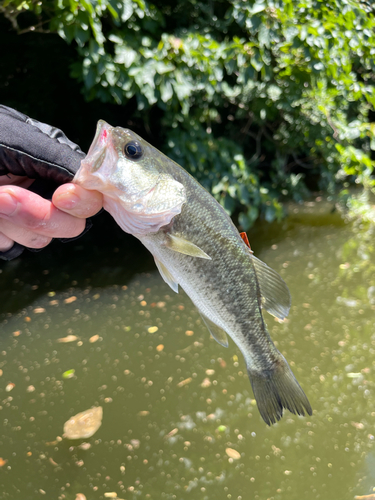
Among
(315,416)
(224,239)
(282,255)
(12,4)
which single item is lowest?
(282,255)

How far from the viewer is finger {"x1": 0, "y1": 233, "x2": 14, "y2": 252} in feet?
6.16

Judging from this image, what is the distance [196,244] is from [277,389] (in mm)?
701

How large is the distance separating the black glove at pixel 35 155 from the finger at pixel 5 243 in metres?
0.27

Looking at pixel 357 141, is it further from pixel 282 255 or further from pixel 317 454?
pixel 317 454

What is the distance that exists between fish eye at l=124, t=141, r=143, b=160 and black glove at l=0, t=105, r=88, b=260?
1.39 feet

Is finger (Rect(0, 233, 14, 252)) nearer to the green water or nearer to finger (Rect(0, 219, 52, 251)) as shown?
finger (Rect(0, 219, 52, 251))

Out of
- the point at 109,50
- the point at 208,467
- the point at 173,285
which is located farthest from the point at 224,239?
the point at 109,50

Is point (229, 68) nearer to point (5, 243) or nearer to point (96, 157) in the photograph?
point (5, 243)

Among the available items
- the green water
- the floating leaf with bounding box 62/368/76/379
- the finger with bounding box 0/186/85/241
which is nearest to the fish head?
the finger with bounding box 0/186/85/241

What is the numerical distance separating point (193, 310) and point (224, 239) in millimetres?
3105

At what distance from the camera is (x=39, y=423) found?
321cm

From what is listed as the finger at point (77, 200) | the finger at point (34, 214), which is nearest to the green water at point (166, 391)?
the finger at point (34, 214)

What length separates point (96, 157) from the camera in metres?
1.34

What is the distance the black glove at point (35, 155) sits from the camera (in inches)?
65.6
